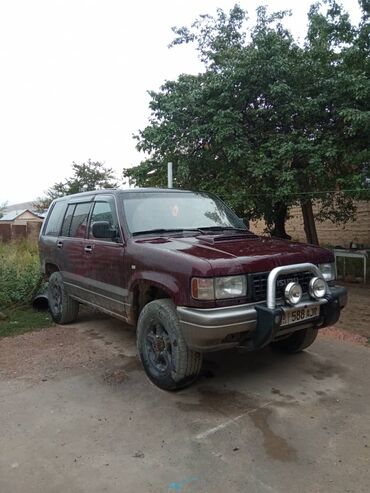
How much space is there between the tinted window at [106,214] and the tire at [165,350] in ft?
A: 3.50

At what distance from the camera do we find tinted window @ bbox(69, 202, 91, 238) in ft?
17.5

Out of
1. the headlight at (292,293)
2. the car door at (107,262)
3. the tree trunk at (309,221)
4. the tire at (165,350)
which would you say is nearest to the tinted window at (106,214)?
the car door at (107,262)

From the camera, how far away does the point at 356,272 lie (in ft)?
34.0

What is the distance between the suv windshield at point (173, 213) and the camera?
447 cm

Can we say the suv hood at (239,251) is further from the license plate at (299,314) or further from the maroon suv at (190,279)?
the license plate at (299,314)

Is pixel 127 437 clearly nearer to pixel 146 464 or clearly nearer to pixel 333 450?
pixel 146 464

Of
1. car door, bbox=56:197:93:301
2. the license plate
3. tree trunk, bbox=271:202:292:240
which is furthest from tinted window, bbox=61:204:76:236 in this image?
tree trunk, bbox=271:202:292:240

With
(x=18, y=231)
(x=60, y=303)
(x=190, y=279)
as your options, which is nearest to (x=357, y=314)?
(x=190, y=279)

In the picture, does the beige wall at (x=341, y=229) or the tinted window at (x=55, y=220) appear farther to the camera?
the beige wall at (x=341, y=229)

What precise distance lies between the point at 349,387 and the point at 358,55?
6.36 metres

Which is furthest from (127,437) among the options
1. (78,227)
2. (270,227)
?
(270,227)

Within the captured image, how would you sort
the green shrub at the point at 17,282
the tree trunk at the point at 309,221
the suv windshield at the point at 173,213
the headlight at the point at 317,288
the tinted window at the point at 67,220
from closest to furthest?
the headlight at the point at 317,288 → the suv windshield at the point at 173,213 → the tinted window at the point at 67,220 → the green shrub at the point at 17,282 → the tree trunk at the point at 309,221

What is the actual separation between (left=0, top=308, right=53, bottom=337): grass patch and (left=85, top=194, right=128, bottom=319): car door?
164cm

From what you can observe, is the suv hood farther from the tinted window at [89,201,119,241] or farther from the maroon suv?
the tinted window at [89,201,119,241]
